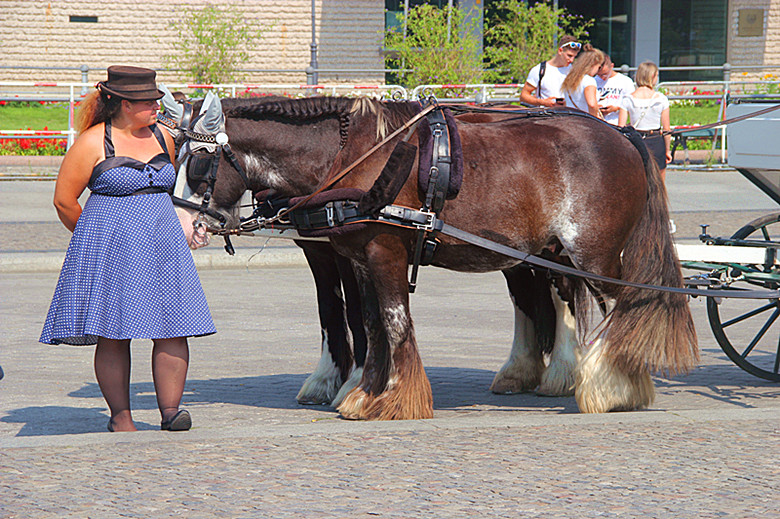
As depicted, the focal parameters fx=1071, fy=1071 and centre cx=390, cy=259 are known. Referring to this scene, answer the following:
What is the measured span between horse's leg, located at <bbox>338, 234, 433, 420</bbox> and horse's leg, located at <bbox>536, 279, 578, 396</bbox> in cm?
111

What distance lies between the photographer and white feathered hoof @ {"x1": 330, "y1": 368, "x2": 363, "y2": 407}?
6.02 meters

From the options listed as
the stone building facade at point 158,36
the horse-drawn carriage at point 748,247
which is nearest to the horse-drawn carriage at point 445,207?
the horse-drawn carriage at point 748,247

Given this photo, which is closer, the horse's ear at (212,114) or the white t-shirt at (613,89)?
the horse's ear at (212,114)

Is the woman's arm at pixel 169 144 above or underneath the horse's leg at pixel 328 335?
above

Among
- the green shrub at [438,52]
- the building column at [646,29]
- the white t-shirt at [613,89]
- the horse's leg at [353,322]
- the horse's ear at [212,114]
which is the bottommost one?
the horse's leg at [353,322]

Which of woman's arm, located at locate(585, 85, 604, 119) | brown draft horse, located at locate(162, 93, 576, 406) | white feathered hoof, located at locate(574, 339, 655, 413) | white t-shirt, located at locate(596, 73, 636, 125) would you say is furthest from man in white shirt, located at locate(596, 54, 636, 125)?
white feathered hoof, located at locate(574, 339, 655, 413)

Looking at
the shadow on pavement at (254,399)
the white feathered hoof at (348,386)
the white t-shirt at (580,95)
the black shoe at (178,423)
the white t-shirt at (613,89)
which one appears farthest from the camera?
the white t-shirt at (613,89)

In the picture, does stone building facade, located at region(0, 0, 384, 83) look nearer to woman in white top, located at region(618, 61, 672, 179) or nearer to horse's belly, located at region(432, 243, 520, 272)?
woman in white top, located at region(618, 61, 672, 179)

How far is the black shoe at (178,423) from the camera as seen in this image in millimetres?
5078

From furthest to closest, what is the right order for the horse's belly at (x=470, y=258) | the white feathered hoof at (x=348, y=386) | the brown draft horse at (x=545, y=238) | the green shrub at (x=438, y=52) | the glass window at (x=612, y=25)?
the glass window at (x=612, y=25) < the green shrub at (x=438, y=52) < the white feathered hoof at (x=348, y=386) < the horse's belly at (x=470, y=258) < the brown draft horse at (x=545, y=238)

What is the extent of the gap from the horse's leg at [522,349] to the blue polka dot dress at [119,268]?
2.26 metres

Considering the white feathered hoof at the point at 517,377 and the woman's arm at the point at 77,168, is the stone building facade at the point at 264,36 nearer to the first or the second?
the white feathered hoof at the point at 517,377

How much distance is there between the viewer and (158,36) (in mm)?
30766

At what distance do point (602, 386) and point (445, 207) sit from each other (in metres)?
1.28
